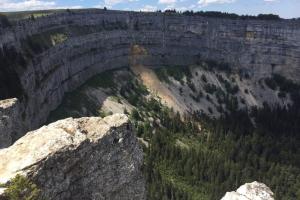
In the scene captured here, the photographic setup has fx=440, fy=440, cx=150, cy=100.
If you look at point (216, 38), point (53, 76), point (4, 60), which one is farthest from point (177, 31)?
point (4, 60)

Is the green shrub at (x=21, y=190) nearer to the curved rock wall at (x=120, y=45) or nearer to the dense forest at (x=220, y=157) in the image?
the dense forest at (x=220, y=157)

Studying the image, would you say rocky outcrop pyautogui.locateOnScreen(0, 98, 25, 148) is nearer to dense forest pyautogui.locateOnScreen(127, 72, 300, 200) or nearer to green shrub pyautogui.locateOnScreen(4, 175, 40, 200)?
green shrub pyautogui.locateOnScreen(4, 175, 40, 200)

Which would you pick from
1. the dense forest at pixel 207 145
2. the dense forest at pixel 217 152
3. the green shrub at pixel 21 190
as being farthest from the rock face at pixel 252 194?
the dense forest at pixel 217 152

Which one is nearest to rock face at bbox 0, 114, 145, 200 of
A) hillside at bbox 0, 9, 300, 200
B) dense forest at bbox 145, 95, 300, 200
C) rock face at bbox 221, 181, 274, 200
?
hillside at bbox 0, 9, 300, 200

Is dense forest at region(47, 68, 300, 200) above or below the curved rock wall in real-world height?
below

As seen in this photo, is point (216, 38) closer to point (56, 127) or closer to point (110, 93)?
point (110, 93)

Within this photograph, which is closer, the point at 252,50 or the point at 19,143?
the point at 19,143
